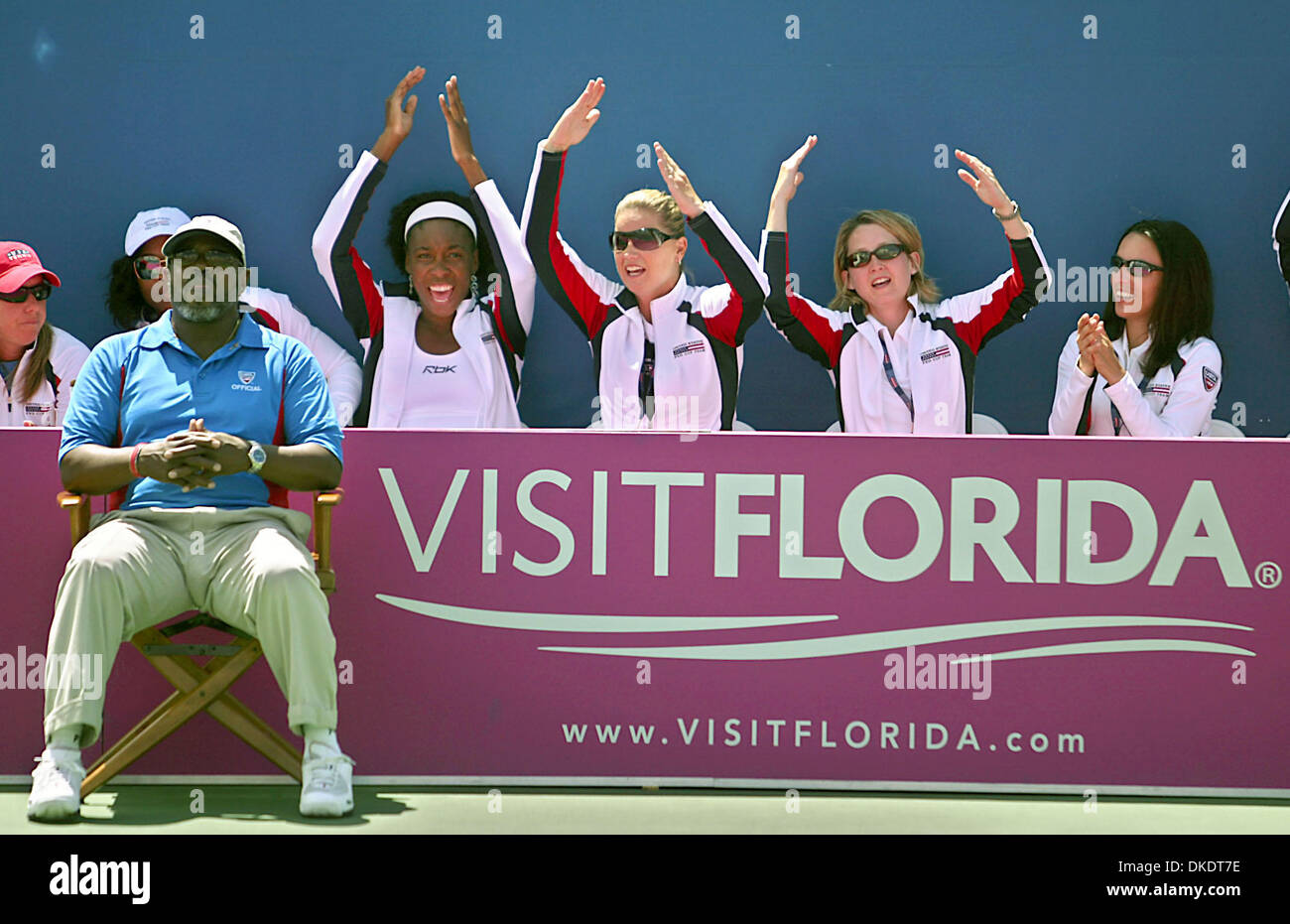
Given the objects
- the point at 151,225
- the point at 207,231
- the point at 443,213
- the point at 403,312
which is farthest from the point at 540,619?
the point at 151,225

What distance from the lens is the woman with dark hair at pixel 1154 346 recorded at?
5.45m

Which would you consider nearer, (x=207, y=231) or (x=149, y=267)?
(x=207, y=231)

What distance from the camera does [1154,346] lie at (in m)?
5.73

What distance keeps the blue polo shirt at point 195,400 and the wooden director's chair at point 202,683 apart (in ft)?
0.57

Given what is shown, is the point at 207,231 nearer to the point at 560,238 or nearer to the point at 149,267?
the point at 560,238

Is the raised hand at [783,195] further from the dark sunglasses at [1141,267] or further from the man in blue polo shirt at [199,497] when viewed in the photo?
the man in blue polo shirt at [199,497]

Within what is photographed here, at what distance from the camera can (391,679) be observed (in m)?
4.22

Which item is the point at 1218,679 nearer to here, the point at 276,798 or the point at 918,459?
the point at 918,459

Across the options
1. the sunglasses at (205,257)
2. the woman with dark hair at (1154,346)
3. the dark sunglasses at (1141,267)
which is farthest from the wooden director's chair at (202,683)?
the dark sunglasses at (1141,267)

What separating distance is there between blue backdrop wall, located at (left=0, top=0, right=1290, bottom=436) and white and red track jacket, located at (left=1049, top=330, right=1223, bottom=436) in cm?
83

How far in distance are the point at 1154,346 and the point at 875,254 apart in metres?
1.18

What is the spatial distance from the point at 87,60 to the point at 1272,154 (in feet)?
17.5

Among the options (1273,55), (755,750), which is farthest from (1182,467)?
(1273,55)

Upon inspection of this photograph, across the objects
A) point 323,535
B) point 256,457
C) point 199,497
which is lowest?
point 323,535
